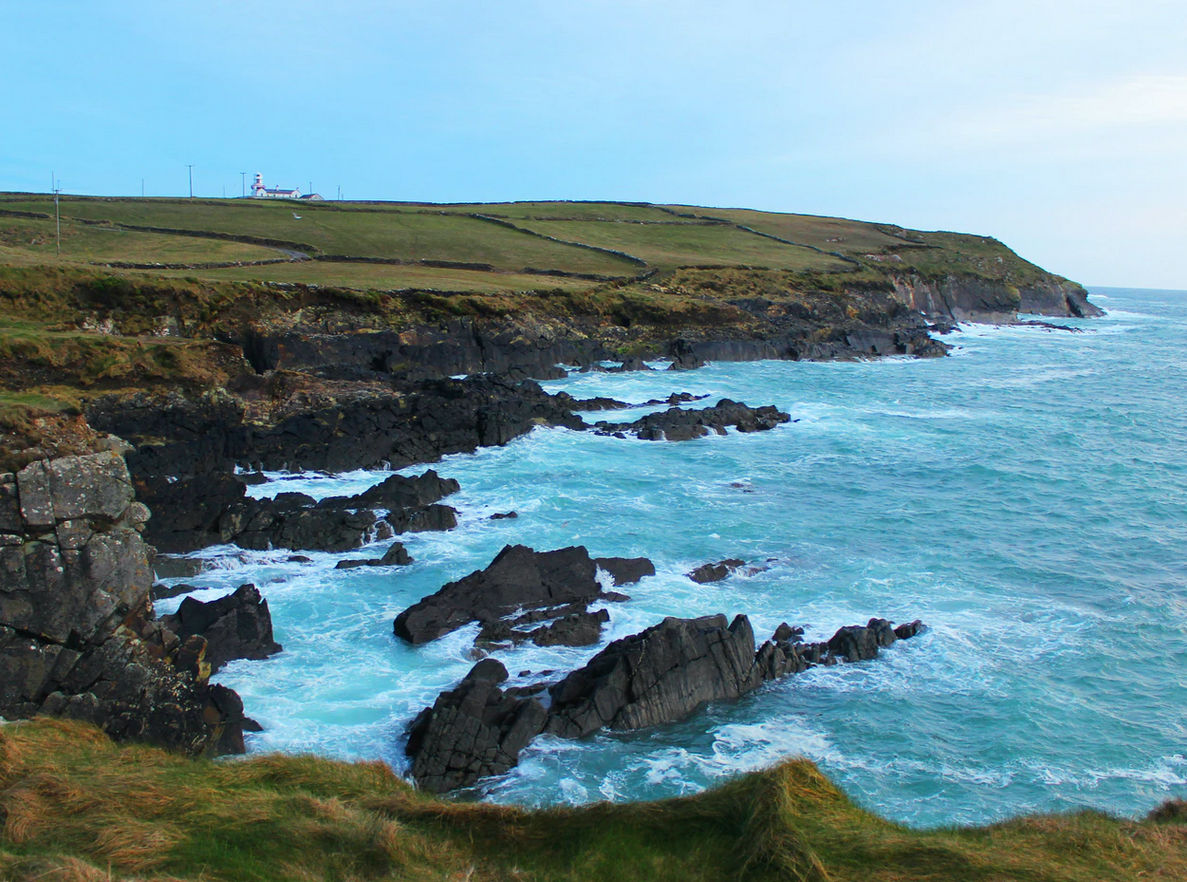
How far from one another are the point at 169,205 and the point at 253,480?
56.2 metres

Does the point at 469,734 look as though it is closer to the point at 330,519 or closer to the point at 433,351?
the point at 330,519

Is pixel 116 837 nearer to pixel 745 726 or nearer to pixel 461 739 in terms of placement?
pixel 461 739

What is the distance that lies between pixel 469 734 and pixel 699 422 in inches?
1000

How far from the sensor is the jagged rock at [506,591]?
687 inches

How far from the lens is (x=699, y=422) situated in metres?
37.2

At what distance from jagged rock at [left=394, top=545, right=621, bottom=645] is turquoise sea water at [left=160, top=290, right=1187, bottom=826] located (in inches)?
21.4

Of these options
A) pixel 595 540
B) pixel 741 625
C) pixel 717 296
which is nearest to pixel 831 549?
pixel 595 540

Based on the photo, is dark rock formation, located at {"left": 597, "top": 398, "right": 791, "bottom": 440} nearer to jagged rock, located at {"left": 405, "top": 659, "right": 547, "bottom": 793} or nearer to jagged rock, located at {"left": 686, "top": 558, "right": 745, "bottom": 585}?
jagged rock, located at {"left": 686, "top": 558, "right": 745, "bottom": 585}

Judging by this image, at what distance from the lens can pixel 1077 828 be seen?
881 cm

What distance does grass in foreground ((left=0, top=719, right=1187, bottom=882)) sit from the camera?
307 inches

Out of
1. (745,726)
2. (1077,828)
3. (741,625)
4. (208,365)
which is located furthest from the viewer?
(208,365)

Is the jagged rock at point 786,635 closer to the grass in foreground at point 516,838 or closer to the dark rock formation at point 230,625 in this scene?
the grass in foreground at point 516,838

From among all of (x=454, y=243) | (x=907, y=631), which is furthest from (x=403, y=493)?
(x=454, y=243)

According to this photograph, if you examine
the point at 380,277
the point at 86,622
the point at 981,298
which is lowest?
the point at 86,622
